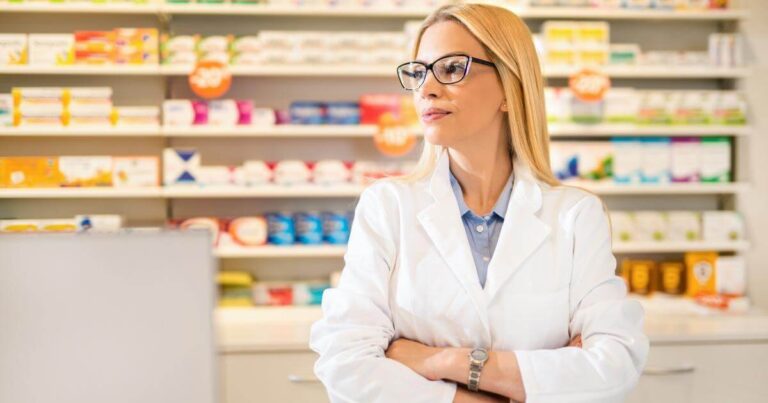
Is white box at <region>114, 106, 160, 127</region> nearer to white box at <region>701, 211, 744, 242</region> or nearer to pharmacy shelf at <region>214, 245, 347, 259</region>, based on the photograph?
pharmacy shelf at <region>214, 245, 347, 259</region>

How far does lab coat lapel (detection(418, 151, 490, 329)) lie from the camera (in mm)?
1410

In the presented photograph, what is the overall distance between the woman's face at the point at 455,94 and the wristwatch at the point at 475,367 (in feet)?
1.35

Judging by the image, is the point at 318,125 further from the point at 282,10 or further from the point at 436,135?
the point at 436,135

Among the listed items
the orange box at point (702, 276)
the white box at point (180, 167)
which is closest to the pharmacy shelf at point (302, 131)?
the white box at point (180, 167)

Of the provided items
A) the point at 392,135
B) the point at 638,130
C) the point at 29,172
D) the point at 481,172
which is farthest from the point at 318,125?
the point at 481,172

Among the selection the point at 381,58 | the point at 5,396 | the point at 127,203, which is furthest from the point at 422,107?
the point at 127,203

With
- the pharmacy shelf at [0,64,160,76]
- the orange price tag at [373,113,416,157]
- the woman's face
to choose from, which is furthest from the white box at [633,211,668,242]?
the woman's face

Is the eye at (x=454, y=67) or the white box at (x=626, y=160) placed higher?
the eye at (x=454, y=67)

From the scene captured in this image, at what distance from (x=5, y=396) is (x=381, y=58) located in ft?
11.8

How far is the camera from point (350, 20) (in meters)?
4.48

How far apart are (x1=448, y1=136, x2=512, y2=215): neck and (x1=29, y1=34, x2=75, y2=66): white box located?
312cm

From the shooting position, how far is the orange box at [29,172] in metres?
4.03

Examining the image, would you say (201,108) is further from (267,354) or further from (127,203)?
(267,354)

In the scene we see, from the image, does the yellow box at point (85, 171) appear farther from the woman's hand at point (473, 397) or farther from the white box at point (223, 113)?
the woman's hand at point (473, 397)
